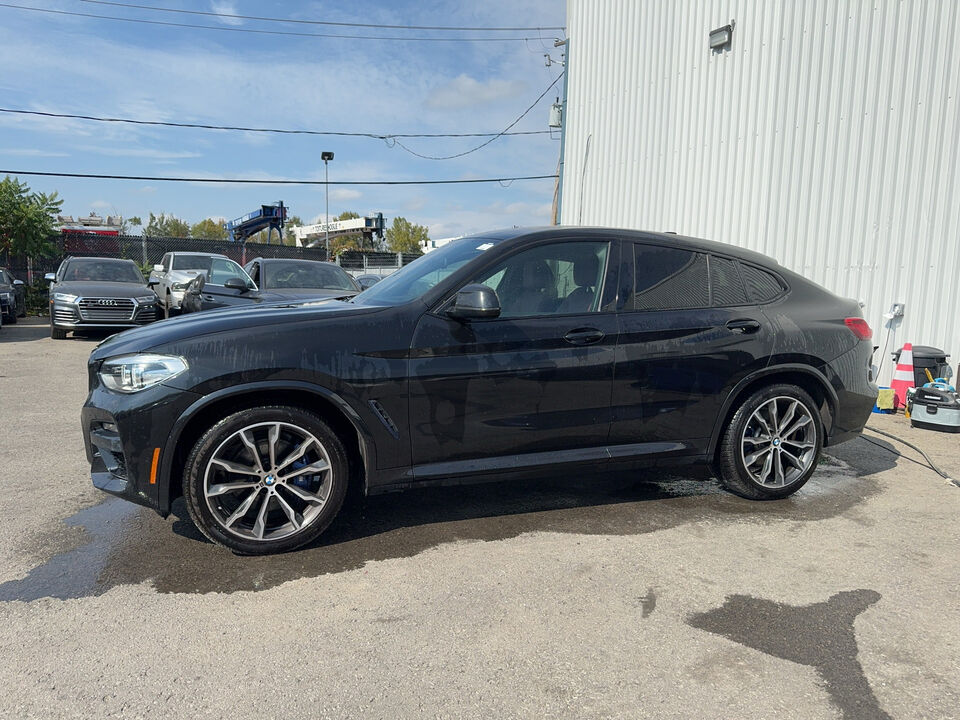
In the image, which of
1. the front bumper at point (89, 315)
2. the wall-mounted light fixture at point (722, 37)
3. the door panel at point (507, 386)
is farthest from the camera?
the front bumper at point (89, 315)

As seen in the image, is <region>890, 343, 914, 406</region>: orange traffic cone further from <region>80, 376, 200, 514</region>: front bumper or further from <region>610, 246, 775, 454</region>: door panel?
<region>80, 376, 200, 514</region>: front bumper

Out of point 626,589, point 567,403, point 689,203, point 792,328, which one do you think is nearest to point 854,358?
point 792,328

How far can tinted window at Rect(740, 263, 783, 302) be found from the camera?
4.52 metres

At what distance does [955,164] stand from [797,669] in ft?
24.5

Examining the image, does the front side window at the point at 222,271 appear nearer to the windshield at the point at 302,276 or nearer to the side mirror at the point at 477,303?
the windshield at the point at 302,276

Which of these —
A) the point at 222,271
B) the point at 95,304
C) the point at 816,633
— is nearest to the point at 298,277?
the point at 222,271

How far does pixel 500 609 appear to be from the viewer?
3043mm

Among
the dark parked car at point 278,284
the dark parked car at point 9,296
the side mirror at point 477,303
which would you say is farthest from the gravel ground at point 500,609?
the dark parked car at point 9,296

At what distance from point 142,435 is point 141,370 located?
12.8 inches

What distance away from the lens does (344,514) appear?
4145 mm

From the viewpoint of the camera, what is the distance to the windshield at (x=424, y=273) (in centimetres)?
398

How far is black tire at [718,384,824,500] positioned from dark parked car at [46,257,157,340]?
40.9ft

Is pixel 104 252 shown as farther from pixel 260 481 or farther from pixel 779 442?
pixel 779 442

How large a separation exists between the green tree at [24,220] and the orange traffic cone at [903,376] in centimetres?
2224
